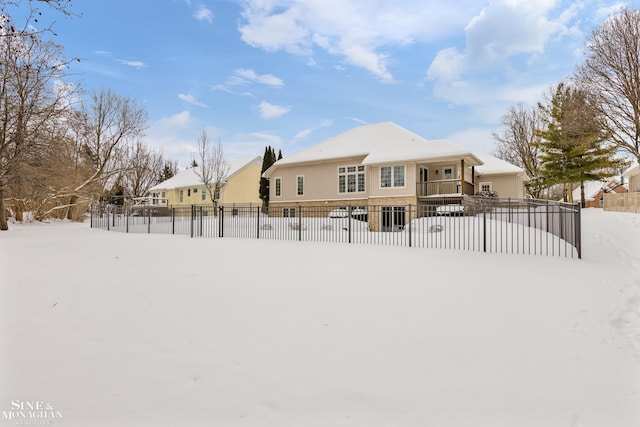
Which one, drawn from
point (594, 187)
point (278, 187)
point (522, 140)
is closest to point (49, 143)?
point (278, 187)

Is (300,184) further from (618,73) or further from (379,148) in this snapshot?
(618,73)

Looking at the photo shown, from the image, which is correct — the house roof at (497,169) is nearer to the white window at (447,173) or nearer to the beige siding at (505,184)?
the beige siding at (505,184)

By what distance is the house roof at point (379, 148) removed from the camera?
2071cm

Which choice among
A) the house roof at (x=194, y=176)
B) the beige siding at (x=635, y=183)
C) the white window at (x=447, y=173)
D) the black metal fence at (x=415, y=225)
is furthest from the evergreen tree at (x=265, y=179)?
the beige siding at (x=635, y=183)

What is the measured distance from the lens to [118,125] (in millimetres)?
36594

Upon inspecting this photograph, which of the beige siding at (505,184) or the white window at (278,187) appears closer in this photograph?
the beige siding at (505,184)

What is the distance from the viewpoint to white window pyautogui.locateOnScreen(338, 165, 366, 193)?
78.4 ft

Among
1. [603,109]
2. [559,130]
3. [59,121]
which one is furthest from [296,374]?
[559,130]

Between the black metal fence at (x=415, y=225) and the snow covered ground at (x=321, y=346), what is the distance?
320 cm

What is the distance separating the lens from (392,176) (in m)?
22.0

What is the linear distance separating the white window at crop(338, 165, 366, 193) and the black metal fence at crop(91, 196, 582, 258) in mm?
2147

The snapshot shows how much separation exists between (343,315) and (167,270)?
4.26m

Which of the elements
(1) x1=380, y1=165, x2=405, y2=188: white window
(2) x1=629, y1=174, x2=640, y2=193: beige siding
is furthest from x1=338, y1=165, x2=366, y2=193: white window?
(2) x1=629, y1=174, x2=640, y2=193: beige siding

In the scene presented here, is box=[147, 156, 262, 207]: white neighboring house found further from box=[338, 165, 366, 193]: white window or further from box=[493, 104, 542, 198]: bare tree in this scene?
box=[493, 104, 542, 198]: bare tree
